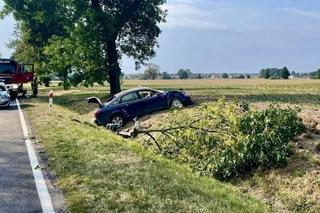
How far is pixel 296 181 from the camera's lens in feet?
33.9

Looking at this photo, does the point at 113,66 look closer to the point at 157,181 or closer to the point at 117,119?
the point at 117,119

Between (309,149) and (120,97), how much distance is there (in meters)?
10.4

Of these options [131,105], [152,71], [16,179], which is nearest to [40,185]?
[16,179]

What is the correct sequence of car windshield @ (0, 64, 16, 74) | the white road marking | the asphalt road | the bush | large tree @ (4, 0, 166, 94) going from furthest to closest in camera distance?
car windshield @ (0, 64, 16, 74) < large tree @ (4, 0, 166, 94) < the bush < the asphalt road < the white road marking

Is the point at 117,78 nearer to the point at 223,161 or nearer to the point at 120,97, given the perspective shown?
the point at 120,97

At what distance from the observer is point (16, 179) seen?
8719 mm

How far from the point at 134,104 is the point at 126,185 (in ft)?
41.9

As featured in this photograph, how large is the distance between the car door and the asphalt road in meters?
6.47

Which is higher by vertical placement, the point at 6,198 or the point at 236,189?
the point at 6,198

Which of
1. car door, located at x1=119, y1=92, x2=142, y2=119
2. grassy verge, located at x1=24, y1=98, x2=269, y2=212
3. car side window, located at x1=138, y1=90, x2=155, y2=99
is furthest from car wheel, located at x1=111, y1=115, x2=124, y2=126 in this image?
grassy verge, located at x1=24, y1=98, x2=269, y2=212

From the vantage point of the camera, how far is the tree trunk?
32.3 m

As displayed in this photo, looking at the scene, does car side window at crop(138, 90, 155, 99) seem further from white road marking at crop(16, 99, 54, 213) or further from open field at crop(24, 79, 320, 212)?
white road marking at crop(16, 99, 54, 213)

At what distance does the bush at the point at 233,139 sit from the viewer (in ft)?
38.1

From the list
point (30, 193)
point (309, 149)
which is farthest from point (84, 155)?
point (309, 149)
